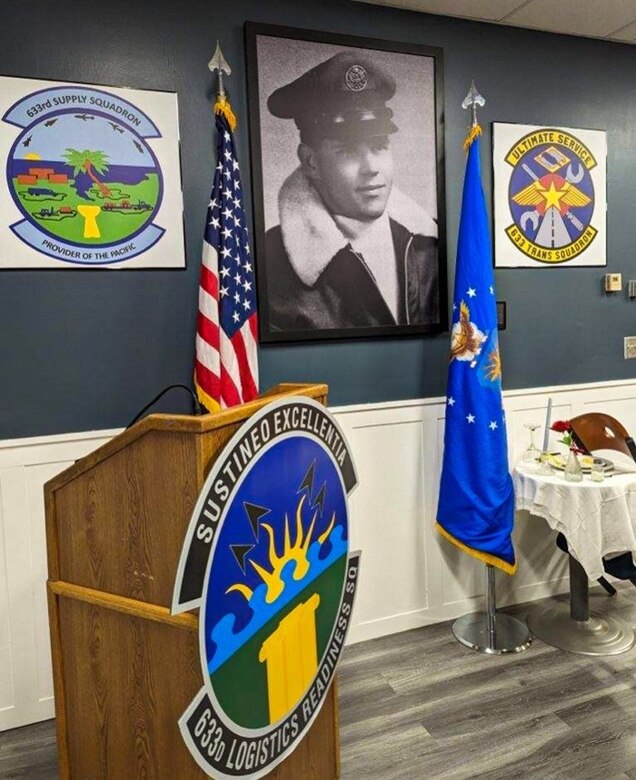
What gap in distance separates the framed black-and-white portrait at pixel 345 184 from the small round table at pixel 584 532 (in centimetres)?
86

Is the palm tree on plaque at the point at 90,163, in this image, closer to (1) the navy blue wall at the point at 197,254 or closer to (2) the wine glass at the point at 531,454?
(1) the navy blue wall at the point at 197,254

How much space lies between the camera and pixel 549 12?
2.85 m

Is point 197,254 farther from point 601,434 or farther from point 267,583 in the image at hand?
point 601,434

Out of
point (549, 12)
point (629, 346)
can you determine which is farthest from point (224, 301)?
point (629, 346)

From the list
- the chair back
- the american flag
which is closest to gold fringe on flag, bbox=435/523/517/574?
the chair back

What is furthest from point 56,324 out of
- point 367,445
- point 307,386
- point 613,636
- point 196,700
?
point 613,636

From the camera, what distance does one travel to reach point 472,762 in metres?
2.07

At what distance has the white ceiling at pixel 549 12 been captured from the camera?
9.00ft

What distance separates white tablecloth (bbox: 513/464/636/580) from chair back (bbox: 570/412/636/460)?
264 mm

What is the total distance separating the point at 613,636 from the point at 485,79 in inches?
100

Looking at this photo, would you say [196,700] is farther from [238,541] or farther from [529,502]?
[529,502]

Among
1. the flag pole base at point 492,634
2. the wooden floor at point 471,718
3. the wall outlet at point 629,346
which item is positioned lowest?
the wooden floor at point 471,718

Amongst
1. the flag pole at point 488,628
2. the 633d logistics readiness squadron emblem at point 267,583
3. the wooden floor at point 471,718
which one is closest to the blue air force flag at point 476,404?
the flag pole at point 488,628

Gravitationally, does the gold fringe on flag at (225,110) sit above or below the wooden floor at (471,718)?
above
